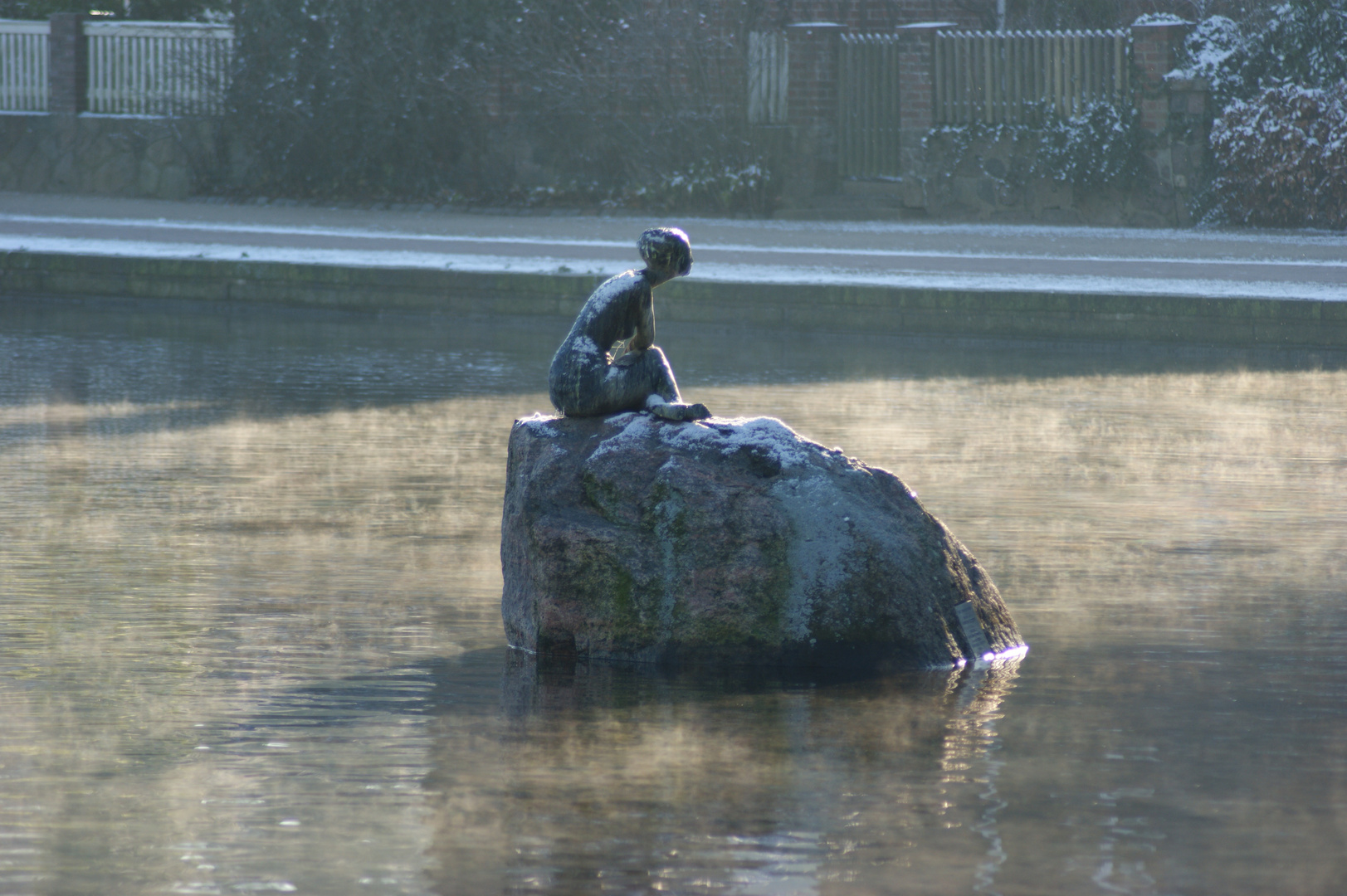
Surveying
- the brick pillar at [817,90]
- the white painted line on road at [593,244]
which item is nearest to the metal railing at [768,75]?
the brick pillar at [817,90]

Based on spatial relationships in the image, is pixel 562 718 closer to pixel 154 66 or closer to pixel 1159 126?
pixel 1159 126

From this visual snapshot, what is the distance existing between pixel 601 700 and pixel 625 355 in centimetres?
102

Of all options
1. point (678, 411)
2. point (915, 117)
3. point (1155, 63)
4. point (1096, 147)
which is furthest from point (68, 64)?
point (678, 411)

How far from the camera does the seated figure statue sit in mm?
4848

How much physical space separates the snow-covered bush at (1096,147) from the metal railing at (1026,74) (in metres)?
0.23

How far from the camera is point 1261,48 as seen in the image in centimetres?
1875

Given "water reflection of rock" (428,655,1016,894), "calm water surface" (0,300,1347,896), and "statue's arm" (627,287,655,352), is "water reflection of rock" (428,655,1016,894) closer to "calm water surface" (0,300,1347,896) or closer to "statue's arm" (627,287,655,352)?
"calm water surface" (0,300,1347,896)

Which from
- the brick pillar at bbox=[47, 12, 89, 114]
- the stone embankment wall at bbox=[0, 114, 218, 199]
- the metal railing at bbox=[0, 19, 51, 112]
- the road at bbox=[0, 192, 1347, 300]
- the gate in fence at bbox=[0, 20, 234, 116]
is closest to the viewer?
the road at bbox=[0, 192, 1347, 300]

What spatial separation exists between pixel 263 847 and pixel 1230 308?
397 inches

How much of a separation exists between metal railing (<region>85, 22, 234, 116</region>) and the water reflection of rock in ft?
68.4

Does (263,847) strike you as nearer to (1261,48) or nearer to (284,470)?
(284,470)

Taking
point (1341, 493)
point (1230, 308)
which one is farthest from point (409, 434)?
point (1230, 308)

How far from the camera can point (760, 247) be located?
16.3 metres

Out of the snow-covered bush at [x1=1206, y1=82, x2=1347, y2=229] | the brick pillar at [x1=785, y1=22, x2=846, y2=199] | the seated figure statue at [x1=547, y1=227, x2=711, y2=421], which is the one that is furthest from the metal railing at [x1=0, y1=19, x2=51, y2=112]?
the seated figure statue at [x1=547, y1=227, x2=711, y2=421]
